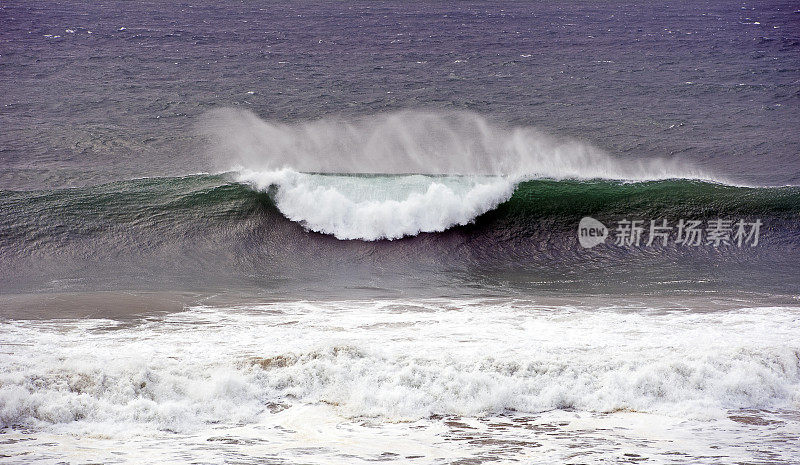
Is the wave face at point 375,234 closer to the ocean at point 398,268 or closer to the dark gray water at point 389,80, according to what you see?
the ocean at point 398,268

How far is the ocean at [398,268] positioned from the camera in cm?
502

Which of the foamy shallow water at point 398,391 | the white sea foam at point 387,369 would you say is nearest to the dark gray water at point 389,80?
the white sea foam at point 387,369

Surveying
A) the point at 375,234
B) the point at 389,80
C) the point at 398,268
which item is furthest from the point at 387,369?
the point at 389,80

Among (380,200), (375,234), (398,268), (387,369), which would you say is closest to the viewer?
(387,369)

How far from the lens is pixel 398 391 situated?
5422mm

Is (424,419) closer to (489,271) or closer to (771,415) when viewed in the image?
(771,415)

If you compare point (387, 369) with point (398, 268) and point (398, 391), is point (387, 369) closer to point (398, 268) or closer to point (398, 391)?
point (398, 391)

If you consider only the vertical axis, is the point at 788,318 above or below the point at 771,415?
above

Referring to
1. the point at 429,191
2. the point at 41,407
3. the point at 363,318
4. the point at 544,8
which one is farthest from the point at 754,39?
the point at 41,407

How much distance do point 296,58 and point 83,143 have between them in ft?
49.2

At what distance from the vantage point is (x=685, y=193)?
11805 mm

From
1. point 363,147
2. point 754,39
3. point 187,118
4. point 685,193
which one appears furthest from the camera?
point 754,39

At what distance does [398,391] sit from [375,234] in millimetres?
5273

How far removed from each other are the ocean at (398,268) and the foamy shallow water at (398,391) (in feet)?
0.08
